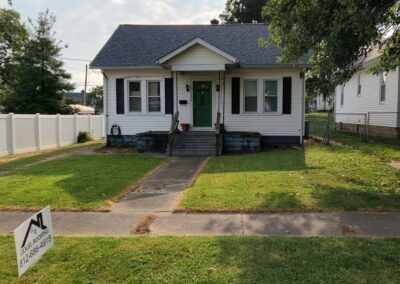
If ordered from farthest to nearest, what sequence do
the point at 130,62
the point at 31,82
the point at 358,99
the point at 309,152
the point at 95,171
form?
1. the point at 31,82
2. the point at 358,99
3. the point at 130,62
4. the point at 309,152
5. the point at 95,171

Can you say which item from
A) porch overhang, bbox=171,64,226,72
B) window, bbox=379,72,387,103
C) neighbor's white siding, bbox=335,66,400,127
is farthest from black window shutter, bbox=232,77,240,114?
window, bbox=379,72,387,103

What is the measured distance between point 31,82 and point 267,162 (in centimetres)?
2749

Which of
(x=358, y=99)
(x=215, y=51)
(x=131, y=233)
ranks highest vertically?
(x=215, y=51)

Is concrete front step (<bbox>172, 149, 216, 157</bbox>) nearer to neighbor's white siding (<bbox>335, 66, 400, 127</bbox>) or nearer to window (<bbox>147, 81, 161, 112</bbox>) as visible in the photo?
window (<bbox>147, 81, 161, 112</bbox>)

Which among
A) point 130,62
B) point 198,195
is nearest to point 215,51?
point 130,62

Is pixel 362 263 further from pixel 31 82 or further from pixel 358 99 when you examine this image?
pixel 31 82

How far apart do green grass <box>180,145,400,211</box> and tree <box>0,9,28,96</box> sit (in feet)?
109

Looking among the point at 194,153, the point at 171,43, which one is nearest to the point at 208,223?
the point at 194,153

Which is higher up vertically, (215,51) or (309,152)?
(215,51)

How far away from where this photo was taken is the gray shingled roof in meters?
17.9

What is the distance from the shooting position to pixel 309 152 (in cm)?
1517

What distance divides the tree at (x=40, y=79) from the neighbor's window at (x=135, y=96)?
60.4 ft

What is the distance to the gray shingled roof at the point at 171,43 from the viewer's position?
704 inches

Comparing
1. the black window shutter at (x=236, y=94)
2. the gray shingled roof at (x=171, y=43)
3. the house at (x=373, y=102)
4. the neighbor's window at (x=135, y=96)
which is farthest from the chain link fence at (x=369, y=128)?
the neighbor's window at (x=135, y=96)
